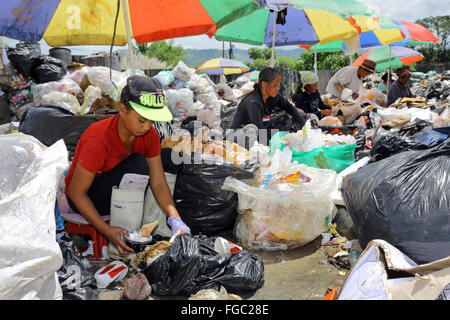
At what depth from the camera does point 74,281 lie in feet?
6.19

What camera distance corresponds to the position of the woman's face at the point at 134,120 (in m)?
2.09

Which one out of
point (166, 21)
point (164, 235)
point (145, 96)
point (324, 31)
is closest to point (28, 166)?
point (145, 96)

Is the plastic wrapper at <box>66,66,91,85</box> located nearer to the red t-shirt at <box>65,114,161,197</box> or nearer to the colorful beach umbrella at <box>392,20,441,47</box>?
the red t-shirt at <box>65,114,161,197</box>

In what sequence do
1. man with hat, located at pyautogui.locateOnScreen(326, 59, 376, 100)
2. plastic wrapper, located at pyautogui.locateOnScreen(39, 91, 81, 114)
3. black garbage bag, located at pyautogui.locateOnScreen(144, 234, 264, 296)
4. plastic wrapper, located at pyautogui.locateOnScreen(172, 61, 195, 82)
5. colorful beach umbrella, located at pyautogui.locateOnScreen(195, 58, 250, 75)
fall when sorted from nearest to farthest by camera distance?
black garbage bag, located at pyautogui.locateOnScreen(144, 234, 264, 296) < plastic wrapper, located at pyautogui.locateOnScreen(39, 91, 81, 114) < plastic wrapper, located at pyautogui.locateOnScreen(172, 61, 195, 82) < man with hat, located at pyautogui.locateOnScreen(326, 59, 376, 100) < colorful beach umbrella, located at pyautogui.locateOnScreen(195, 58, 250, 75)

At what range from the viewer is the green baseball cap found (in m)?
2.00

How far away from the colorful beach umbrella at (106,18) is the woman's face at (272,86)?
1.05 metres

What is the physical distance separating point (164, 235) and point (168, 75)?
3988 mm

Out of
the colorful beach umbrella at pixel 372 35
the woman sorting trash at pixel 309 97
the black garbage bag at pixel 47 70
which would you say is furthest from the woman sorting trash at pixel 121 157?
the woman sorting trash at pixel 309 97

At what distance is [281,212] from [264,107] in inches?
77.0

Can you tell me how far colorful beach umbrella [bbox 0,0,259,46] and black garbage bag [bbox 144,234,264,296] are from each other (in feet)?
6.16

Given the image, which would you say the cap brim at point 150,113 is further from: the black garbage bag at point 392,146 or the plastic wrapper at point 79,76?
the plastic wrapper at point 79,76

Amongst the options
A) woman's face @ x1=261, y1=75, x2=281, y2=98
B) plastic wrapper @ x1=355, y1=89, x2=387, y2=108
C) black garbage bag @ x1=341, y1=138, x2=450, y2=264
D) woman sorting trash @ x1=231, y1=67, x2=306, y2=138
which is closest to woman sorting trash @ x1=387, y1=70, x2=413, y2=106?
plastic wrapper @ x1=355, y1=89, x2=387, y2=108

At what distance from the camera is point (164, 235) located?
2.68 metres
